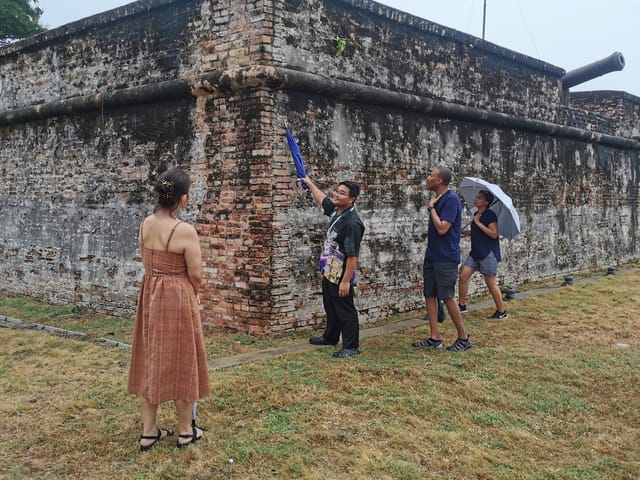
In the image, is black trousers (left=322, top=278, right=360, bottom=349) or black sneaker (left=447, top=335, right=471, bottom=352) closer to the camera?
black trousers (left=322, top=278, right=360, bottom=349)

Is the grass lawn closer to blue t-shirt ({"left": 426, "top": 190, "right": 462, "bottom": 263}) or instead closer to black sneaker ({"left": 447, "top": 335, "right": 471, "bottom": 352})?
black sneaker ({"left": 447, "top": 335, "right": 471, "bottom": 352})

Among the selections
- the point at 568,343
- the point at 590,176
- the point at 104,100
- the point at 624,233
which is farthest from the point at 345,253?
the point at 624,233

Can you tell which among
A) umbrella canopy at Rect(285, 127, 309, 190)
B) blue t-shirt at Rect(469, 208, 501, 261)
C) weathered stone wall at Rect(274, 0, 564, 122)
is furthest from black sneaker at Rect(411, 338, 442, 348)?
weathered stone wall at Rect(274, 0, 564, 122)

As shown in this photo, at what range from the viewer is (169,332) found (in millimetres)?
3531

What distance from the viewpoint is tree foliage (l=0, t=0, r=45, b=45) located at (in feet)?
64.5

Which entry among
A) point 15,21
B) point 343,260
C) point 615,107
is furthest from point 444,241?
point 15,21

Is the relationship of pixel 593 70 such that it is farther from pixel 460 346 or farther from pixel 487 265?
pixel 460 346

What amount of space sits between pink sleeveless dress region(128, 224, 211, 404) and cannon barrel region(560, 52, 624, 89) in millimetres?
10589

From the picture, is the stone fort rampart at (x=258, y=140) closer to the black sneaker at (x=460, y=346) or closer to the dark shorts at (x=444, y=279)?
the dark shorts at (x=444, y=279)

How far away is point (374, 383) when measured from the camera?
4.84 m

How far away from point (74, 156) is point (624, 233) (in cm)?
1241

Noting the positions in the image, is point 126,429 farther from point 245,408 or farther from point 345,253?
point 345,253

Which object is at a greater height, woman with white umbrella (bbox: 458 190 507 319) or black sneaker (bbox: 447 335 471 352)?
woman with white umbrella (bbox: 458 190 507 319)

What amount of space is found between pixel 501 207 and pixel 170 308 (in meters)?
5.19
